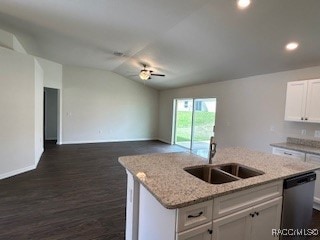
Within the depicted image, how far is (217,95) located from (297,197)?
4.35 m

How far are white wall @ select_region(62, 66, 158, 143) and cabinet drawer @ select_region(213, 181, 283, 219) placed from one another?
7242 mm

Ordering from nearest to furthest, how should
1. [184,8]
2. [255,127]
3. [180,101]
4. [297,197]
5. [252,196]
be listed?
[252,196] < [297,197] < [184,8] < [255,127] < [180,101]

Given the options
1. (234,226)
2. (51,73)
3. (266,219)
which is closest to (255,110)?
(266,219)

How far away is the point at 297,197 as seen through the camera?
194cm

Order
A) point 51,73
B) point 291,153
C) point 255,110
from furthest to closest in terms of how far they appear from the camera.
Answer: point 51,73, point 255,110, point 291,153

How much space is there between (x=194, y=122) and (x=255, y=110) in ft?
9.20

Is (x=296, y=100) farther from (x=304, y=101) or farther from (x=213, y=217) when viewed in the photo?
(x=213, y=217)

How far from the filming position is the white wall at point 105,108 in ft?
24.6

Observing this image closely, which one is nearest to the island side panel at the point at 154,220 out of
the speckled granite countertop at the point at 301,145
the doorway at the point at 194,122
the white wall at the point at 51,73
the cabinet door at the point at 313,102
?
the speckled granite countertop at the point at 301,145

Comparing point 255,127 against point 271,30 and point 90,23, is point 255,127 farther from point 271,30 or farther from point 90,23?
point 90,23

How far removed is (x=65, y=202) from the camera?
304cm

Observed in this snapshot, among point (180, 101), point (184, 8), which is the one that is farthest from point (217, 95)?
point (184, 8)

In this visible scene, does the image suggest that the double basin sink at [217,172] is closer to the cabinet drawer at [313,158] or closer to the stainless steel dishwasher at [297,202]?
the stainless steel dishwasher at [297,202]

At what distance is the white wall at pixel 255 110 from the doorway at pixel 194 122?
1.45 ft
